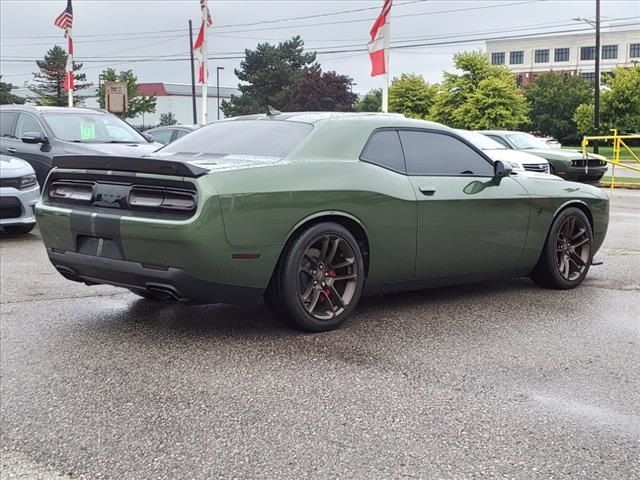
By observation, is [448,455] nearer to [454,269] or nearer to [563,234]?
[454,269]

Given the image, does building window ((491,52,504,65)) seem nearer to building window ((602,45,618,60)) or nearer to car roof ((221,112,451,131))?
building window ((602,45,618,60))

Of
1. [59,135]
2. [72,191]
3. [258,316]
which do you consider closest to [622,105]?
[59,135]

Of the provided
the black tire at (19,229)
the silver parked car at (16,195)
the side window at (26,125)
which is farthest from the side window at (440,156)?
the side window at (26,125)

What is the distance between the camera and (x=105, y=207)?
4703 mm

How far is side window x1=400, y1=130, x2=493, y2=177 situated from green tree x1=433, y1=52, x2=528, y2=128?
4071cm

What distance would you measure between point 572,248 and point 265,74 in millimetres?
78376

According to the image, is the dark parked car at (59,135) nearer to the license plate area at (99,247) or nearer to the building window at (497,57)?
the license plate area at (99,247)

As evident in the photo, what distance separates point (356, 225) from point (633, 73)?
154ft

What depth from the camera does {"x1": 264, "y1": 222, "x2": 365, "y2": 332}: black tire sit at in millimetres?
4652

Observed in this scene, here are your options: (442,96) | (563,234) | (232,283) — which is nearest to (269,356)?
(232,283)

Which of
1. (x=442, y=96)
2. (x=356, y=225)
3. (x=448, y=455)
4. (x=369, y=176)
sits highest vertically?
(x=442, y=96)

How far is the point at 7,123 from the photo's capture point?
11664mm

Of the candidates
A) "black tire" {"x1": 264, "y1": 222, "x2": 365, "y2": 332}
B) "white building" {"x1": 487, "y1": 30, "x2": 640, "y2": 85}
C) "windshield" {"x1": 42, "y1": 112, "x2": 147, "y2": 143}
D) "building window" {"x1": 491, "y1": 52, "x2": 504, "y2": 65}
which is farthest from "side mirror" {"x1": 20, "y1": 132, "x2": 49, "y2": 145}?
"building window" {"x1": 491, "y1": 52, "x2": 504, "y2": 65}

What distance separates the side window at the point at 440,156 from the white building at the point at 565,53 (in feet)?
334
